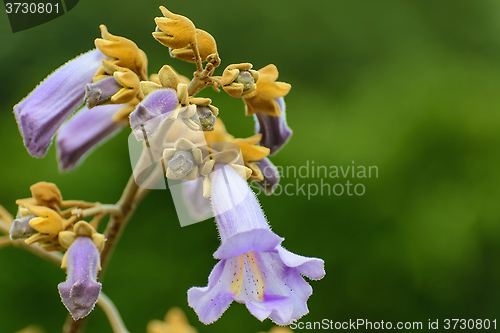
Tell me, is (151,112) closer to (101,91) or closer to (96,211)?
(101,91)

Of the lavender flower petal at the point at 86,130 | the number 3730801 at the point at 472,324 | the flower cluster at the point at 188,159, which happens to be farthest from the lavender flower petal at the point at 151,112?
the number 3730801 at the point at 472,324

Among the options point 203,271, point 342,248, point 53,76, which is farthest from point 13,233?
point 342,248

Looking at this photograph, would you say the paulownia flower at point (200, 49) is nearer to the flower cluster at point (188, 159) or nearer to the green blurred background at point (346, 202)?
the flower cluster at point (188, 159)

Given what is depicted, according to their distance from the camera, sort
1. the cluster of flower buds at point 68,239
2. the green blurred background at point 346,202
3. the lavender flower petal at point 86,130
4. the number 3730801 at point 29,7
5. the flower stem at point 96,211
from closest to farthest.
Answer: the cluster of flower buds at point 68,239, the flower stem at point 96,211, the lavender flower petal at point 86,130, the green blurred background at point 346,202, the number 3730801 at point 29,7

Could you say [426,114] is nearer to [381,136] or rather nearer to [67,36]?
[381,136]

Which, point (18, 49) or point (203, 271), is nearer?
point (203, 271)

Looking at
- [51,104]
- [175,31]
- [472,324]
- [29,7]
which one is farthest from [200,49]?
[29,7]
